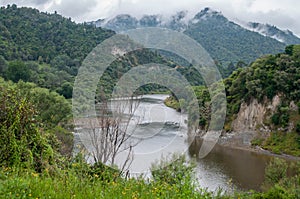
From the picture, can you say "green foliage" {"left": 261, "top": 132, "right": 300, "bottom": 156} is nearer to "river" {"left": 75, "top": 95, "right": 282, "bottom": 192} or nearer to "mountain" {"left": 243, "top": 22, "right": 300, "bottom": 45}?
"river" {"left": 75, "top": 95, "right": 282, "bottom": 192}

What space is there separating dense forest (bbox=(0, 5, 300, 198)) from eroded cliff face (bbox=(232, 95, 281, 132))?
662 millimetres

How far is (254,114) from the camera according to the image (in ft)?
112

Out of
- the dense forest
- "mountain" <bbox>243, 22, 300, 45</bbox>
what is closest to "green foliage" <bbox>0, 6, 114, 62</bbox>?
the dense forest

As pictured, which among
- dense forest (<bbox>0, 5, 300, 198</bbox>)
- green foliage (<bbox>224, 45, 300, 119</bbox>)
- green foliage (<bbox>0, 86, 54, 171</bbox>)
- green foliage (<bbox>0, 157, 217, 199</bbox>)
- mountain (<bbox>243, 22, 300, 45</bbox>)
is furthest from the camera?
mountain (<bbox>243, 22, 300, 45</bbox>)

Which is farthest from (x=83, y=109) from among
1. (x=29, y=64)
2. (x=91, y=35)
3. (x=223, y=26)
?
(x=223, y=26)

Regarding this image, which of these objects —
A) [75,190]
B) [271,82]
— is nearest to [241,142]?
[271,82]

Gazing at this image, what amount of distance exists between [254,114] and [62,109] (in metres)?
18.3

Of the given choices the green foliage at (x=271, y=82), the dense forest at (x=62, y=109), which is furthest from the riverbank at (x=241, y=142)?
the green foliage at (x=271, y=82)

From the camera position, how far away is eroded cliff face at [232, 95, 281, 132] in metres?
33.2

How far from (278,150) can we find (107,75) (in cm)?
1839

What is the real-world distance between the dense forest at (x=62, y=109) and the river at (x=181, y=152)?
1379 mm

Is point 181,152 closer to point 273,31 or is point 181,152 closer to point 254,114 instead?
point 254,114

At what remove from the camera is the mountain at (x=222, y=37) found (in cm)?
9400

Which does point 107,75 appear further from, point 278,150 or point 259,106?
point 259,106
